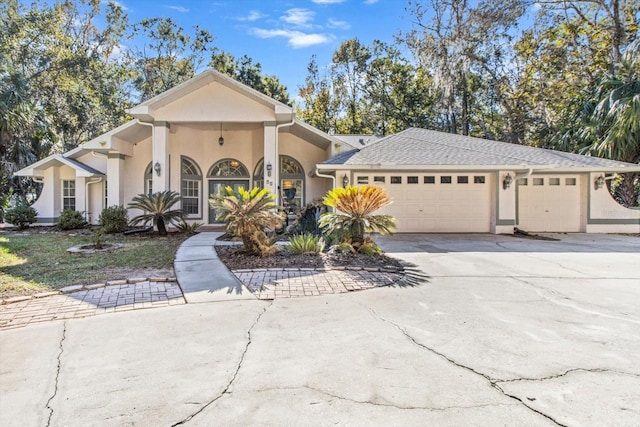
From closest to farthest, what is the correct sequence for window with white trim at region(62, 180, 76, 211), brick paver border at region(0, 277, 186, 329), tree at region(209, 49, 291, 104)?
brick paver border at region(0, 277, 186, 329), window with white trim at region(62, 180, 76, 211), tree at region(209, 49, 291, 104)

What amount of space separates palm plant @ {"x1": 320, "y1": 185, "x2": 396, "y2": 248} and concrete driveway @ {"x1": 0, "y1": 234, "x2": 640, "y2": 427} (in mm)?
2600

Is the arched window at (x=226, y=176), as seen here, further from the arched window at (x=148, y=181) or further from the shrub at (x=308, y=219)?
the shrub at (x=308, y=219)

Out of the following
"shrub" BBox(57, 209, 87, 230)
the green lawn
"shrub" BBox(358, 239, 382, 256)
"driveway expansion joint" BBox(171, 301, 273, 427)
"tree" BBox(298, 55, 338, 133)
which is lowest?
"driveway expansion joint" BBox(171, 301, 273, 427)

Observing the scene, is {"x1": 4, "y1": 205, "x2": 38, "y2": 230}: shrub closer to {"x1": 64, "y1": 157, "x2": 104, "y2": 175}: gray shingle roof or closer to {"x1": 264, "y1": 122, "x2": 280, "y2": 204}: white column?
{"x1": 64, "y1": 157, "x2": 104, "y2": 175}: gray shingle roof

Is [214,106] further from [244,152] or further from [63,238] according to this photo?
[63,238]

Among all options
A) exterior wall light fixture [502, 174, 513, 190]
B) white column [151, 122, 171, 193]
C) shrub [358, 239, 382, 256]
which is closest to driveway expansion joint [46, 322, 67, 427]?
shrub [358, 239, 382, 256]

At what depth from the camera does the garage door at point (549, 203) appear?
13.1m

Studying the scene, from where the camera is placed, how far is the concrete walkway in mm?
5046

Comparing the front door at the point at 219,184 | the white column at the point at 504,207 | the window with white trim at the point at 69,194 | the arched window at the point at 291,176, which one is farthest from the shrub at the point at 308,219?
the window with white trim at the point at 69,194

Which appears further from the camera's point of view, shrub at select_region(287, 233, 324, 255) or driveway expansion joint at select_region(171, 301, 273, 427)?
shrub at select_region(287, 233, 324, 255)

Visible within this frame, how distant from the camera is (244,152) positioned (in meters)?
15.0

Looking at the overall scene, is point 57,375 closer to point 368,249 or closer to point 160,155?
point 368,249

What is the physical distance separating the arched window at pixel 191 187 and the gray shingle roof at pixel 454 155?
6.32 m

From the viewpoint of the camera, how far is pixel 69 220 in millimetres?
13258
